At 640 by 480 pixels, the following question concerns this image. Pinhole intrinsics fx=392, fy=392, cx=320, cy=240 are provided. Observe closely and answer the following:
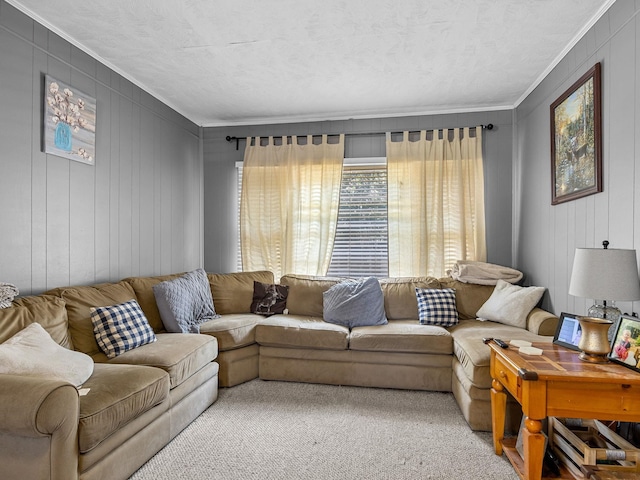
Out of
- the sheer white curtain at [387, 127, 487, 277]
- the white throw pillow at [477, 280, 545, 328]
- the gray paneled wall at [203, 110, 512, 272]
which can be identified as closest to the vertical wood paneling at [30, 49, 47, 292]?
the gray paneled wall at [203, 110, 512, 272]

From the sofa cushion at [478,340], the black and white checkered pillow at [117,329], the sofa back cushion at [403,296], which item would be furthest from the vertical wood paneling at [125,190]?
the sofa cushion at [478,340]

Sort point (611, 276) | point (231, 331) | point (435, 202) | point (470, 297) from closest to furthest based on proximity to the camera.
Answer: point (611, 276) → point (231, 331) → point (470, 297) → point (435, 202)

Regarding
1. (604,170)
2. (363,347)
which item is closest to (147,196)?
(363,347)

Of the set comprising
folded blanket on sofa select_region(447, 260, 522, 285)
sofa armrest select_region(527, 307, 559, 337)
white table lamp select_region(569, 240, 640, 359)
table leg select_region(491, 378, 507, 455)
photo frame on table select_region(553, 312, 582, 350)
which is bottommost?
table leg select_region(491, 378, 507, 455)

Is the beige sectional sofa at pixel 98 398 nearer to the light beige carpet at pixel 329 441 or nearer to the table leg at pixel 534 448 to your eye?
the light beige carpet at pixel 329 441

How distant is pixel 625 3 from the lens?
2227 millimetres

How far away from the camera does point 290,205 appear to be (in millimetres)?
4449

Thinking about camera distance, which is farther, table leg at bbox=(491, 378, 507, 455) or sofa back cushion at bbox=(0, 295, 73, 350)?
table leg at bbox=(491, 378, 507, 455)

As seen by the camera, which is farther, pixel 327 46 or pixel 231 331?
pixel 231 331

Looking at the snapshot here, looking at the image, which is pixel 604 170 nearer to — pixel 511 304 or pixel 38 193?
pixel 511 304

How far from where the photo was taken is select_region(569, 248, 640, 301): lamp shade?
1971 millimetres

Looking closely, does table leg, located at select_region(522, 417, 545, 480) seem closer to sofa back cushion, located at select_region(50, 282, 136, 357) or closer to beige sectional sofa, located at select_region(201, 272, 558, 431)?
beige sectional sofa, located at select_region(201, 272, 558, 431)

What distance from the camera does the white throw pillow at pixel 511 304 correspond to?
3.21 metres

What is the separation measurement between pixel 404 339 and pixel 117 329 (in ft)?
6.90
